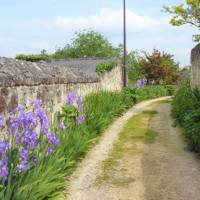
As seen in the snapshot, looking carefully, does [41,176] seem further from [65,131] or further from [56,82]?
[56,82]

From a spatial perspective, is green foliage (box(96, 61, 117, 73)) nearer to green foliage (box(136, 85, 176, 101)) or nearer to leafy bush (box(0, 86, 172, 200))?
green foliage (box(136, 85, 176, 101))

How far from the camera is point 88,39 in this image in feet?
177

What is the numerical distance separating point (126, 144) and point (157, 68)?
1108 inches

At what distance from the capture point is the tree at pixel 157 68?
36525mm

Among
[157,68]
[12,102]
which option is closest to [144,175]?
[12,102]

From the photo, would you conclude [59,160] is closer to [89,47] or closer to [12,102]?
[12,102]

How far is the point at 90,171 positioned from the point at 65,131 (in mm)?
1103

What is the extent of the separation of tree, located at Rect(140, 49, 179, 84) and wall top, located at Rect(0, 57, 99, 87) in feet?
89.3

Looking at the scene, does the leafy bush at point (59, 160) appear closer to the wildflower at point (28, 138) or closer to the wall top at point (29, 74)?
the wildflower at point (28, 138)

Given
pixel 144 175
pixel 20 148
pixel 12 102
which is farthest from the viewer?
pixel 144 175

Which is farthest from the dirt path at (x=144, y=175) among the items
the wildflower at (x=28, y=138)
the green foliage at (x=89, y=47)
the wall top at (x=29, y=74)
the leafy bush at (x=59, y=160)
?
the green foliage at (x=89, y=47)

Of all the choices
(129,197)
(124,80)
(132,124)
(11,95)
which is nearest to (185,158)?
(129,197)

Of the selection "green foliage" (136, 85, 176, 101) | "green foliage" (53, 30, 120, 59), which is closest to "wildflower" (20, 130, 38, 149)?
"green foliage" (136, 85, 176, 101)

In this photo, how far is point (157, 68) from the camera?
1436 inches
